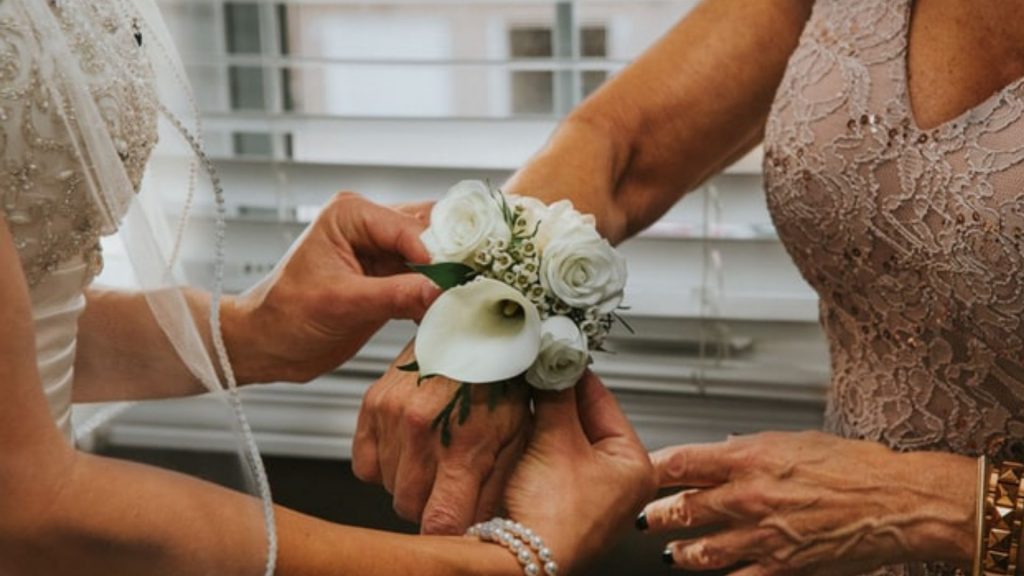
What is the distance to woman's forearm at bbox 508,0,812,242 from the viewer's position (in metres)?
1.28

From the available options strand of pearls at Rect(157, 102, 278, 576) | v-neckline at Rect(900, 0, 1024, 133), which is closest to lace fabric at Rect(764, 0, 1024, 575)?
v-neckline at Rect(900, 0, 1024, 133)

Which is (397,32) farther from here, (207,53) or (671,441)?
(671,441)

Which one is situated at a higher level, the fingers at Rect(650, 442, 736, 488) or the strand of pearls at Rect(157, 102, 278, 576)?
the strand of pearls at Rect(157, 102, 278, 576)

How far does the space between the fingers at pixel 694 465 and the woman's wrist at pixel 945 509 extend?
0.15 metres

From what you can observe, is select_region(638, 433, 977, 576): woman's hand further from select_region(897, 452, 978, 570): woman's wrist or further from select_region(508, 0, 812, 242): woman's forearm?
select_region(508, 0, 812, 242): woman's forearm

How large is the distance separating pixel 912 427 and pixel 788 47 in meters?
0.40

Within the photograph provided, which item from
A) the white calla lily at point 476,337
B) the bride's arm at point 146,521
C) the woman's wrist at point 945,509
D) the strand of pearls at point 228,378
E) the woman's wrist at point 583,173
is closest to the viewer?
the bride's arm at point 146,521

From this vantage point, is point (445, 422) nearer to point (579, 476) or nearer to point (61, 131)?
point (579, 476)

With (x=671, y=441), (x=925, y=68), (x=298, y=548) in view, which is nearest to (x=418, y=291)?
(x=298, y=548)

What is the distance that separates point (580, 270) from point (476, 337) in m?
0.09

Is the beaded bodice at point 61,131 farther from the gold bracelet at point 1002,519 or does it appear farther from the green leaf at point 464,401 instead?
the gold bracelet at point 1002,519

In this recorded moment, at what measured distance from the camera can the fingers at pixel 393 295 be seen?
3.37 ft

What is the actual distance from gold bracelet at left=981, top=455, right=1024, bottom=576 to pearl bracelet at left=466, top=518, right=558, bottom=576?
0.37 metres

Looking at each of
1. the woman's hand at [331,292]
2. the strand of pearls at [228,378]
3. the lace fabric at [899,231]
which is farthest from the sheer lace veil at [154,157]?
the lace fabric at [899,231]
